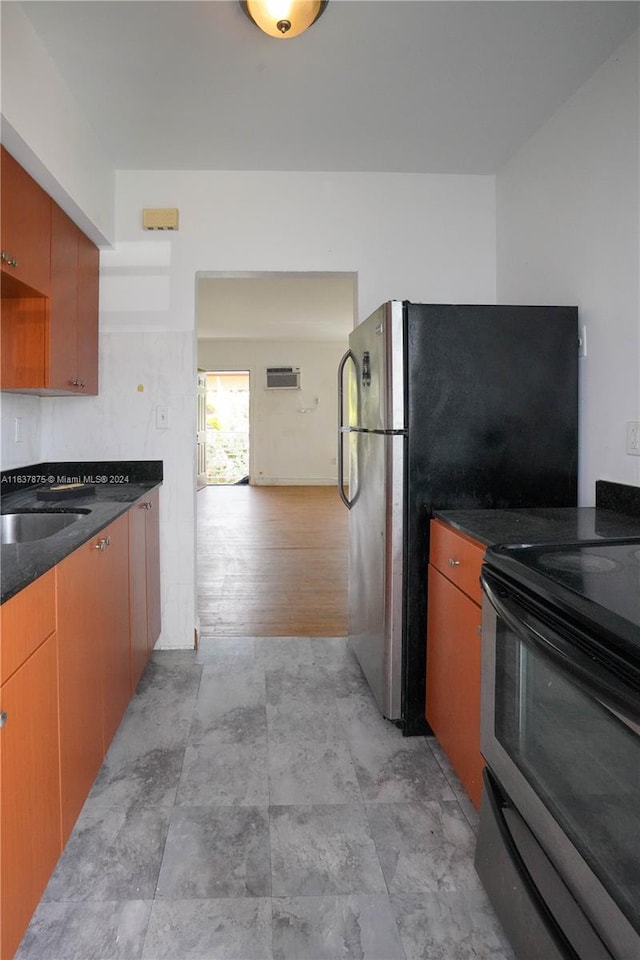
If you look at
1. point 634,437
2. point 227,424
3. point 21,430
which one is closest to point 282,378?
point 227,424

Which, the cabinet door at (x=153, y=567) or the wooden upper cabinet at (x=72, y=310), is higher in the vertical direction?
the wooden upper cabinet at (x=72, y=310)

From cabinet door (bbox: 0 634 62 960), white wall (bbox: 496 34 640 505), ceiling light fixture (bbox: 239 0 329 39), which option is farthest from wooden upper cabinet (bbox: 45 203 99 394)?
white wall (bbox: 496 34 640 505)

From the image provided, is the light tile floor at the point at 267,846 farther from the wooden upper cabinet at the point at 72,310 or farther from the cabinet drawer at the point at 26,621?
the wooden upper cabinet at the point at 72,310

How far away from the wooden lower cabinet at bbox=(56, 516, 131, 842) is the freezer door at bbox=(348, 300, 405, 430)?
102 centimetres

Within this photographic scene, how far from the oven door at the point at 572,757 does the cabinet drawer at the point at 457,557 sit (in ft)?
0.90

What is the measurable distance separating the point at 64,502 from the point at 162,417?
77cm

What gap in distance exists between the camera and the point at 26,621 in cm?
116

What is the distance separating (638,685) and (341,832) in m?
1.15

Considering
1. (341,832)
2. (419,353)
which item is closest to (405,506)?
(419,353)

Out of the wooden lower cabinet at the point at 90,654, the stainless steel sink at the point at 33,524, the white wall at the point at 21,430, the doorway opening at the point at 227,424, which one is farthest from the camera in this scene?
the doorway opening at the point at 227,424

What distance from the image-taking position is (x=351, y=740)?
206cm

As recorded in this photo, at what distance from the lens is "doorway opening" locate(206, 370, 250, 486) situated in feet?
35.8

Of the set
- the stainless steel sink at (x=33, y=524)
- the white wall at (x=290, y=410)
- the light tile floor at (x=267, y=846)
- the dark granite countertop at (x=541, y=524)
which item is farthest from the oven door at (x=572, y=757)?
the white wall at (x=290, y=410)

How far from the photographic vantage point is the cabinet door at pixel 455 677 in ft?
5.13
